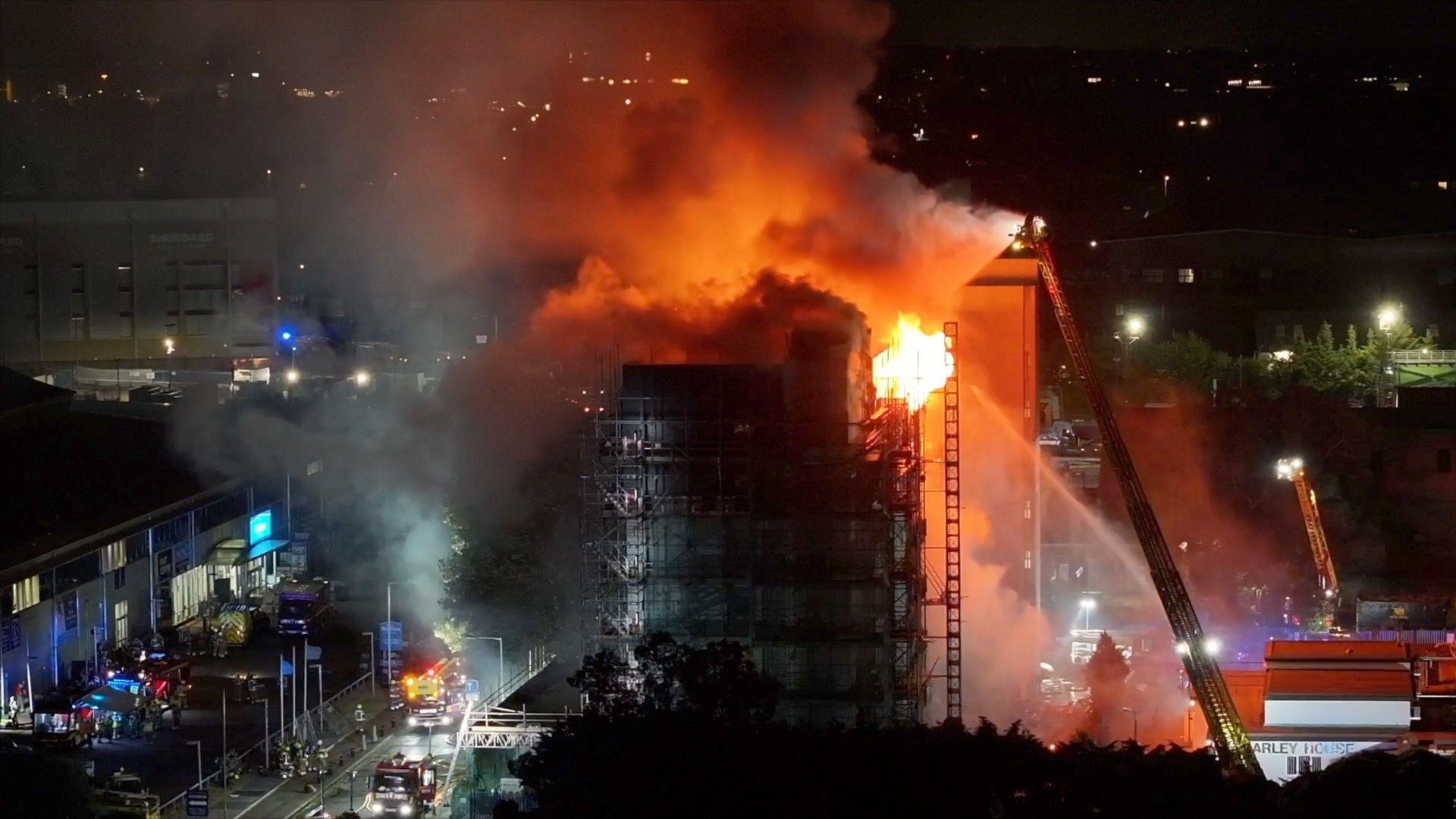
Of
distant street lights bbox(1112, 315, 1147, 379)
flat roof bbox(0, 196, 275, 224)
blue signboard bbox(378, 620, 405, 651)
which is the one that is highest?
flat roof bbox(0, 196, 275, 224)

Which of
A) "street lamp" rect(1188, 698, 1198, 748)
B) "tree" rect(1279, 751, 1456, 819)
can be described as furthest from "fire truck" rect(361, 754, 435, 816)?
"tree" rect(1279, 751, 1456, 819)

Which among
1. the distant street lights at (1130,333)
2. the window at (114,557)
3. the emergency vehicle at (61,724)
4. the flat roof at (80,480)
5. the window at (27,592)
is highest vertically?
the distant street lights at (1130,333)

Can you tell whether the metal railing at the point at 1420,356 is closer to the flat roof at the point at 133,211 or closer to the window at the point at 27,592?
the flat roof at the point at 133,211

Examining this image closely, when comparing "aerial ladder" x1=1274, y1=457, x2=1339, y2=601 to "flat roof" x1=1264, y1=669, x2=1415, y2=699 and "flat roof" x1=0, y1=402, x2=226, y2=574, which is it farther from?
"flat roof" x1=0, y1=402, x2=226, y2=574

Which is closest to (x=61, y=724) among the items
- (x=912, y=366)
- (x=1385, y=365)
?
(x=912, y=366)

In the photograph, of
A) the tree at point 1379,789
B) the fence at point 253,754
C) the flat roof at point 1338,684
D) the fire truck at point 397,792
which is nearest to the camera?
the tree at point 1379,789

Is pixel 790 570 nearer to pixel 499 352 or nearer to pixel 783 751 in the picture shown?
pixel 783 751

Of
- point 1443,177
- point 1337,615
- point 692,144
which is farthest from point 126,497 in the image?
point 1443,177

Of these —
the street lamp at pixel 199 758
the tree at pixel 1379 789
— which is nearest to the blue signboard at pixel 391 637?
the street lamp at pixel 199 758
